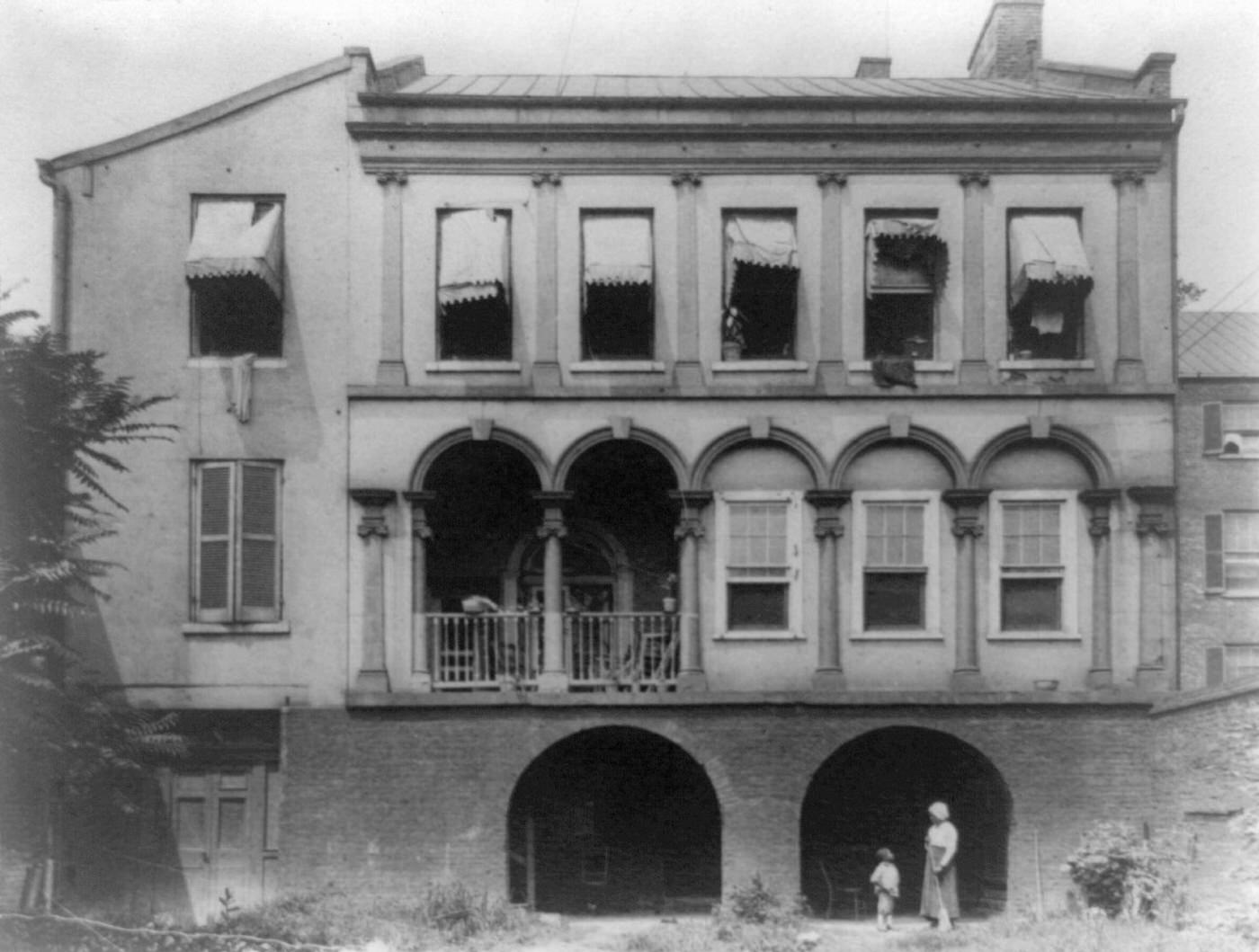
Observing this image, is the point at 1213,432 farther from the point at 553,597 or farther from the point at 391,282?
the point at 391,282

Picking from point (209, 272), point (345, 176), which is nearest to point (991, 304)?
point (345, 176)

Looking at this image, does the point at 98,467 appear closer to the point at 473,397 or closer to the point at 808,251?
the point at 473,397

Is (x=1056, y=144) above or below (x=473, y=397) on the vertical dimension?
above

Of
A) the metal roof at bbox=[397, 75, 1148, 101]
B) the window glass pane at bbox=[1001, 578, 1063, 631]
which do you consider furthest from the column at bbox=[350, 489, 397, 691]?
the window glass pane at bbox=[1001, 578, 1063, 631]

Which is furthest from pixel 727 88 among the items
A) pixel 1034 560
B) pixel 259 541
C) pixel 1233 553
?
pixel 1233 553

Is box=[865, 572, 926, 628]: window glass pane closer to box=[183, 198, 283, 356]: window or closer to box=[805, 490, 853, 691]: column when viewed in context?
box=[805, 490, 853, 691]: column

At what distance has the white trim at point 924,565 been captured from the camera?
57.6ft

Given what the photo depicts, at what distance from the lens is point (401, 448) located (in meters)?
17.7

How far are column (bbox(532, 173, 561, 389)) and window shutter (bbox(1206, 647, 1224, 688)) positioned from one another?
1141cm

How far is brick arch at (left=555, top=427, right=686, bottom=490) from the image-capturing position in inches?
696

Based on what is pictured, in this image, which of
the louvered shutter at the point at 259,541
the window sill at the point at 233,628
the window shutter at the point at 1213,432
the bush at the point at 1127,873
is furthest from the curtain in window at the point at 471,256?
the window shutter at the point at 1213,432

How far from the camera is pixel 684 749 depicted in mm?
17094

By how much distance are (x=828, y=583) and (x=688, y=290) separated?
13.8 ft

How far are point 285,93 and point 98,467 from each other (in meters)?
5.42
